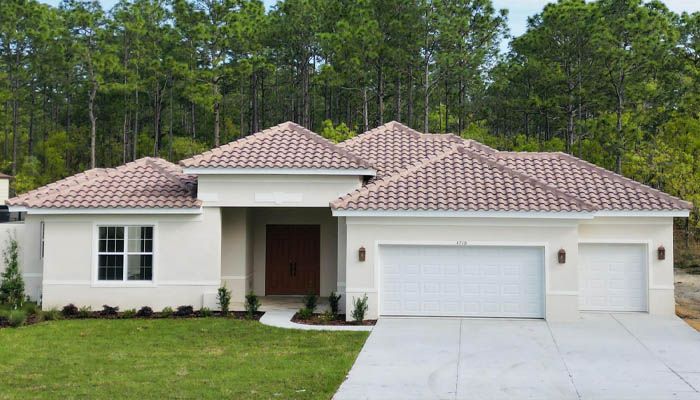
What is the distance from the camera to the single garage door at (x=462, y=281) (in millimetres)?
16922

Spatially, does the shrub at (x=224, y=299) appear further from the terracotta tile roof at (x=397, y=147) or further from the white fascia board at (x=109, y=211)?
the terracotta tile roof at (x=397, y=147)

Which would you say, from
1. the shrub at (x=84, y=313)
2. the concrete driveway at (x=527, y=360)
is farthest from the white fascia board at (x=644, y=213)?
the shrub at (x=84, y=313)

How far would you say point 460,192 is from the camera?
57.3 feet

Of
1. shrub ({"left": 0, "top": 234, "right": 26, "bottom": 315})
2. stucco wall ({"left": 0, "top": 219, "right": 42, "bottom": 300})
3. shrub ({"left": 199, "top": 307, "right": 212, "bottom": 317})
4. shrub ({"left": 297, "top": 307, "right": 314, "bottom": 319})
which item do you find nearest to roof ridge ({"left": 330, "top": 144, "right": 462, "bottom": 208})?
shrub ({"left": 297, "top": 307, "right": 314, "bottom": 319})

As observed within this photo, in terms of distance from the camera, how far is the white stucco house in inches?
665

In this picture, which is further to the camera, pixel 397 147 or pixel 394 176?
pixel 397 147

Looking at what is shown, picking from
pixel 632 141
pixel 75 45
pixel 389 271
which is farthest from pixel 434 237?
pixel 75 45

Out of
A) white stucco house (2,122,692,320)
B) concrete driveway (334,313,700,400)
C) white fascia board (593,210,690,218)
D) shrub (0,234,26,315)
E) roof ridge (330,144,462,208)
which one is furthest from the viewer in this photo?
shrub (0,234,26,315)

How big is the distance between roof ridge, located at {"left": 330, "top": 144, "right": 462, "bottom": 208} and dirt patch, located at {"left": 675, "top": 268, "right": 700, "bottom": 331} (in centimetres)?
766

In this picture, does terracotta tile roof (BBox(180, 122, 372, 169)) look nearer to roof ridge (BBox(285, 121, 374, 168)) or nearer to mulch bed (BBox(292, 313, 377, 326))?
roof ridge (BBox(285, 121, 374, 168))

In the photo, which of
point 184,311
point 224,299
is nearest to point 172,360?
point 224,299

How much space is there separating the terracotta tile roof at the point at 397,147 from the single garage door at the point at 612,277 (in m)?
5.09

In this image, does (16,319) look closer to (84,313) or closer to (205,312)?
(84,313)

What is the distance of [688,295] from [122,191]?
58.2ft
